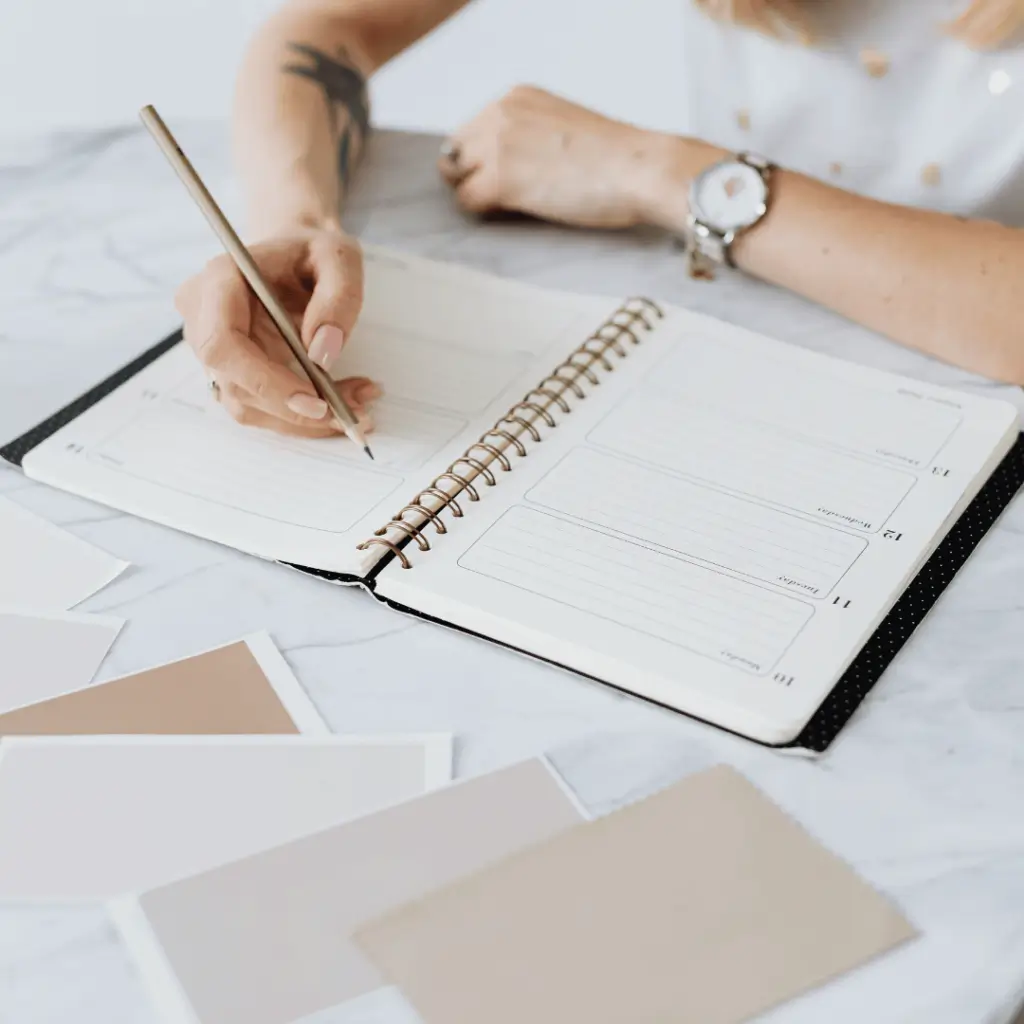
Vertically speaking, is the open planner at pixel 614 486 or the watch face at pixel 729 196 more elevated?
the watch face at pixel 729 196

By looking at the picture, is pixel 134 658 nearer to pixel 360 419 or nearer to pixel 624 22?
pixel 360 419

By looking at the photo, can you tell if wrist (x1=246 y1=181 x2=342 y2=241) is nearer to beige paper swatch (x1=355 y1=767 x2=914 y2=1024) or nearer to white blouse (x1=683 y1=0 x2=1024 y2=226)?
white blouse (x1=683 y1=0 x2=1024 y2=226)

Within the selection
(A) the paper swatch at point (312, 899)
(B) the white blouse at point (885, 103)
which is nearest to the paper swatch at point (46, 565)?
(A) the paper swatch at point (312, 899)

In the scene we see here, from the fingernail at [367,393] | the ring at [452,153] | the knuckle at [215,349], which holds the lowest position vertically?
the fingernail at [367,393]

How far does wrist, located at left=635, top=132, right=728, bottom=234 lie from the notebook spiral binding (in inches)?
5.2

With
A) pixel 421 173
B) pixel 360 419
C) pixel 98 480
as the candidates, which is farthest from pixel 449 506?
pixel 421 173

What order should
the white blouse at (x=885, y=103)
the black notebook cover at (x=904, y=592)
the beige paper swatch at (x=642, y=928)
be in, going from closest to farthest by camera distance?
1. the beige paper swatch at (x=642, y=928)
2. the black notebook cover at (x=904, y=592)
3. the white blouse at (x=885, y=103)

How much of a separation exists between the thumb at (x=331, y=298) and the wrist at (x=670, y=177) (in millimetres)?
253

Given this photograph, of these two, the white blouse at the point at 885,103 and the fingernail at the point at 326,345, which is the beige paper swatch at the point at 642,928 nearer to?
the fingernail at the point at 326,345

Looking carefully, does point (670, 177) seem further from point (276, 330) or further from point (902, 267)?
point (276, 330)

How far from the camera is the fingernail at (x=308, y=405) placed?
0.81m

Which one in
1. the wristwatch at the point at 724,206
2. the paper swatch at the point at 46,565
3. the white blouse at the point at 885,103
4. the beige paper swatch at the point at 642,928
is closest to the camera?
the beige paper swatch at the point at 642,928

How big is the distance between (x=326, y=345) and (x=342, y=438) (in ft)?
0.20

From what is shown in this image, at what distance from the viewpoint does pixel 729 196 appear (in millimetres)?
1009
